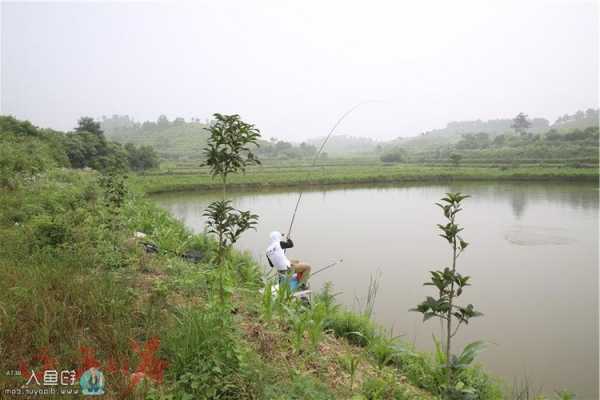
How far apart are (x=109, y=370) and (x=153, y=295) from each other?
807 mm

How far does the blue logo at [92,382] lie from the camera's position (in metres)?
1.42

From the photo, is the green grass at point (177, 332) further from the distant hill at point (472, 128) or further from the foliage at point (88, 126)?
the distant hill at point (472, 128)

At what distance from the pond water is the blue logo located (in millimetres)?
2268

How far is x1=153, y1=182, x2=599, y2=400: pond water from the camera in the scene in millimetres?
3262

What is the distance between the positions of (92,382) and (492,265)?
6117 mm

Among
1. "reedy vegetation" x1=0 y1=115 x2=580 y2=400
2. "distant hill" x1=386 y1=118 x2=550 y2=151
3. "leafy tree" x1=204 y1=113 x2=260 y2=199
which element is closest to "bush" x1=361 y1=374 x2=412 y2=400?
"reedy vegetation" x1=0 y1=115 x2=580 y2=400

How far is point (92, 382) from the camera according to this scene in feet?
4.80

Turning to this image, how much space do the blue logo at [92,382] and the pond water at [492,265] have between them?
2268 mm

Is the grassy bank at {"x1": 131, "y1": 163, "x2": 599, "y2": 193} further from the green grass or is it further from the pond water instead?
the green grass

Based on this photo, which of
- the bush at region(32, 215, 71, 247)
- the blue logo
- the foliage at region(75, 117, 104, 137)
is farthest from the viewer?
the foliage at region(75, 117, 104, 137)

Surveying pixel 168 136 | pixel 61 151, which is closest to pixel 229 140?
pixel 61 151

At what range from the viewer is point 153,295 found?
7.57 feet

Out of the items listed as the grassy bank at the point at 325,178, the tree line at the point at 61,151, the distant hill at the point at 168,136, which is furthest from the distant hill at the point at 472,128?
the tree line at the point at 61,151

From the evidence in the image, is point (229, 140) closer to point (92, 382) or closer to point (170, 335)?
point (170, 335)
